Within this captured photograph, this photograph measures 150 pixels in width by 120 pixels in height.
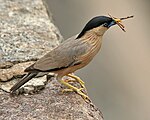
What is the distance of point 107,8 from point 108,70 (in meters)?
1.28

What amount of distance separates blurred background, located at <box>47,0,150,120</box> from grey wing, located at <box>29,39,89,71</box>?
2699 mm

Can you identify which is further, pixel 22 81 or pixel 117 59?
pixel 117 59

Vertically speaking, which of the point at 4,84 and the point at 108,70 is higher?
the point at 4,84

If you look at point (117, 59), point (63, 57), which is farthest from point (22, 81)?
point (117, 59)

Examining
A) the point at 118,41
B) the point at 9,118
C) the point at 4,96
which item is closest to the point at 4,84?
the point at 4,96

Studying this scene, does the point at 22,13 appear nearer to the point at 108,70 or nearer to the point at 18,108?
the point at 18,108

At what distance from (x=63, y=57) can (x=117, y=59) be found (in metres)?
3.41

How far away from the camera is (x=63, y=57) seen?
10.0ft

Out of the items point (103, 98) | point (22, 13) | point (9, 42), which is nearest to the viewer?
point (9, 42)

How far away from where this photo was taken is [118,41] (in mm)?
6641

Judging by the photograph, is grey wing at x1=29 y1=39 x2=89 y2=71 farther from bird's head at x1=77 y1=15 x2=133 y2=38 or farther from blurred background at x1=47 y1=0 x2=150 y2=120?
blurred background at x1=47 y1=0 x2=150 y2=120

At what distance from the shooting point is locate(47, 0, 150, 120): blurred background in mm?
5875

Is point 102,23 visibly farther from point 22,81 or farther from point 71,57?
point 22,81

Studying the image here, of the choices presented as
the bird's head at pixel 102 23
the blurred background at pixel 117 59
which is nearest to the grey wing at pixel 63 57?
the bird's head at pixel 102 23
